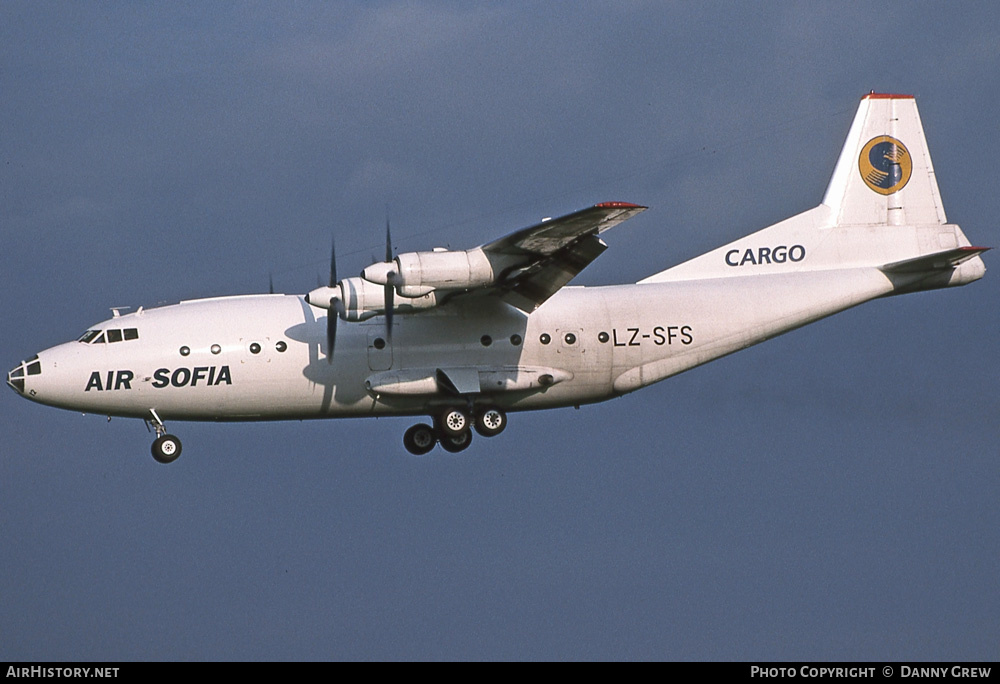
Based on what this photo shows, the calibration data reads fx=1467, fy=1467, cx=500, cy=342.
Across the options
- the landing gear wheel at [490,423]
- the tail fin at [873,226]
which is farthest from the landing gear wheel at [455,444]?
the tail fin at [873,226]

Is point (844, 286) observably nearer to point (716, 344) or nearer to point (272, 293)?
point (716, 344)

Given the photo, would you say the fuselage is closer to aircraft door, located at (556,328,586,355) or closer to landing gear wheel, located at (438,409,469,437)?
aircraft door, located at (556,328,586,355)

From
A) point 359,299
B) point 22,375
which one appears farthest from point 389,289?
point 22,375

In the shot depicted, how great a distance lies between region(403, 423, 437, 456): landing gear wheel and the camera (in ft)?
102

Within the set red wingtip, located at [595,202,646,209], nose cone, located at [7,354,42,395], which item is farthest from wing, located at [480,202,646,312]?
nose cone, located at [7,354,42,395]

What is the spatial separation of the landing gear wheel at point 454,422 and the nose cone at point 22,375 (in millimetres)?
8054

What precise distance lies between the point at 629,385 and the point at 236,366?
810 cm

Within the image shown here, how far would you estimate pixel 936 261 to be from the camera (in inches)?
1216

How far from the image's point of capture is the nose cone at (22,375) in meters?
28.9

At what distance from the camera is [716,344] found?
1215 inches

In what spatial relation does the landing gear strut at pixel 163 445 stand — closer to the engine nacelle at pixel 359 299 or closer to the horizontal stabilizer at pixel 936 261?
the engine nacelle at pixel 359 299
